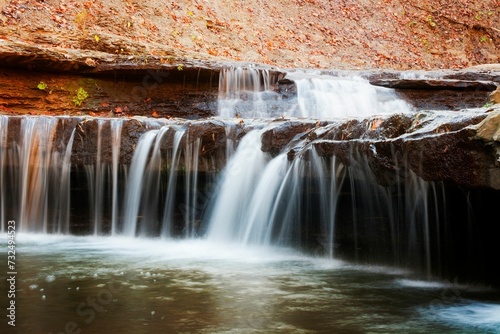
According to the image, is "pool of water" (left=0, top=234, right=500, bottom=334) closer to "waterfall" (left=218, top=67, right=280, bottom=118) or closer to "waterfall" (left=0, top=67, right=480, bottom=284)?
"waterfall" (left=0, top=67, right=480, bottom=284)

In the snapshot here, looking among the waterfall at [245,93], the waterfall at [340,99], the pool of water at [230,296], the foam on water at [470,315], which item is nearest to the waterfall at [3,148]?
the pool of water at [230,296]

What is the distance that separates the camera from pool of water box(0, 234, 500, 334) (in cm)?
340

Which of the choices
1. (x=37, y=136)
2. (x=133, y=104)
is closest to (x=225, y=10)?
(x=133, y=104)

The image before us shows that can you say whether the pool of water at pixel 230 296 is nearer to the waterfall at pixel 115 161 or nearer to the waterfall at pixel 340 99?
the waterfall at pixel 115 161

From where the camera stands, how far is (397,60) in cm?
1748

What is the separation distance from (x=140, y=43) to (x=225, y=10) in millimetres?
5203

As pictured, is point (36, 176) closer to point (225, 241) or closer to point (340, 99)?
point (225, 241)

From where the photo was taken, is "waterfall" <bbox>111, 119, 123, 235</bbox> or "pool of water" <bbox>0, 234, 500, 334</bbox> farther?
"waterfall" <bbox>111, 119, 123, 235</bbox>

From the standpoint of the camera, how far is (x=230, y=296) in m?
4.14

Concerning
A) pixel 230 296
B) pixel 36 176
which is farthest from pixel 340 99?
pixel 230 296

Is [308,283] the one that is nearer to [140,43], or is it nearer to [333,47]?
[140,43]

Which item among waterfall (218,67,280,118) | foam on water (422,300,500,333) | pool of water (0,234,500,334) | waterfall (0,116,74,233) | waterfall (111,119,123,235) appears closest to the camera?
pool of water (0,234,500,334)

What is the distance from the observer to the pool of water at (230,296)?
3.40m

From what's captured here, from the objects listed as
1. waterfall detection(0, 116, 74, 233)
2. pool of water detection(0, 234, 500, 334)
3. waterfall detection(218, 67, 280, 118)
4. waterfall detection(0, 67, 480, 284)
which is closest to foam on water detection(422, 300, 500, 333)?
pool of water detection(0, 234, 500, 334)
